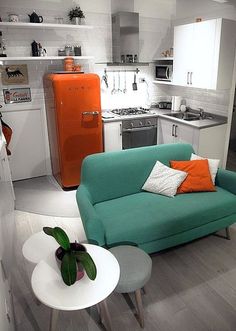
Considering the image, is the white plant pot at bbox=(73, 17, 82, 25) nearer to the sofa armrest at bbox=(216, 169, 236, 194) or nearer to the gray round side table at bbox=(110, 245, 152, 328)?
the sofa armrest at bbox=(216, 169, 236, 194)

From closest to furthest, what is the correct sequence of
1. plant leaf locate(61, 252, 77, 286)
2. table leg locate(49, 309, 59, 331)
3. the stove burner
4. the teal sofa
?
1. plant leaf locate(61, 252, 77, 286)
2. table leg locate(49, 309, 59, 331)
3. the teal sofa
4. the stove burner

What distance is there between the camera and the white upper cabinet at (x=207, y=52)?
11.0ft

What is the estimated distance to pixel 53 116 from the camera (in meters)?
3.69

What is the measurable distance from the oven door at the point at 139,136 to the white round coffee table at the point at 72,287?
263 cm

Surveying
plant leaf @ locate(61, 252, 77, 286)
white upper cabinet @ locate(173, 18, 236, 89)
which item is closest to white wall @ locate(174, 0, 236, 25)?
white upper cabinet @ locate(173, 18, 236, 89)

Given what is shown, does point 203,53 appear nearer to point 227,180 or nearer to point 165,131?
point 165,131

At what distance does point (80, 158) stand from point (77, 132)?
372mm

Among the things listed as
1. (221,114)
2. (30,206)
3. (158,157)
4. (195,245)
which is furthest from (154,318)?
(221,114)

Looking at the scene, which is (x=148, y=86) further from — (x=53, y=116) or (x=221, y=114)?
(x=53, y=116)

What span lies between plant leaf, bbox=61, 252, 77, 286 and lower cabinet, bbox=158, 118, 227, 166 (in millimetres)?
2724

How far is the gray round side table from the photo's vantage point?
1.69m

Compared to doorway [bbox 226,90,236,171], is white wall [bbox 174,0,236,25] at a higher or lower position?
higher

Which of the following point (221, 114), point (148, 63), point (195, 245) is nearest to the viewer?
point (195, 245)

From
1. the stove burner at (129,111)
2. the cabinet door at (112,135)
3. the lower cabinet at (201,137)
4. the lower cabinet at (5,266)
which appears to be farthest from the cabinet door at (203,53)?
the lower cabinet at (5,266)
